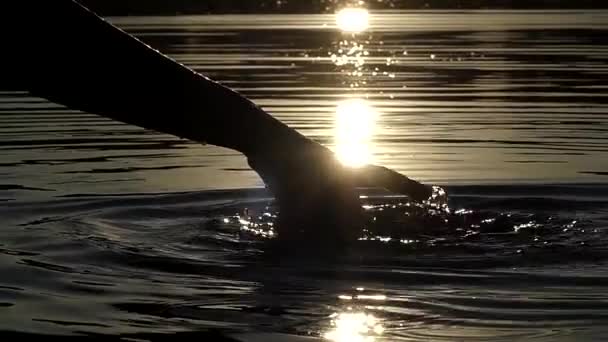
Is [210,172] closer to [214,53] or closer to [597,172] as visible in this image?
[597,172]

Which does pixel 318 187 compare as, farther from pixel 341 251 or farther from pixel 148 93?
pixel 148 93

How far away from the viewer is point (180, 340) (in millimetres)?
6246

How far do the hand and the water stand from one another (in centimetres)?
21

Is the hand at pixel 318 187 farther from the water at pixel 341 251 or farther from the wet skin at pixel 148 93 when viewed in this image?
the water at pixel 341 251

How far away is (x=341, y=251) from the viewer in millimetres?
8492

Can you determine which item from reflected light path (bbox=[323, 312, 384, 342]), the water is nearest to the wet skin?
the water

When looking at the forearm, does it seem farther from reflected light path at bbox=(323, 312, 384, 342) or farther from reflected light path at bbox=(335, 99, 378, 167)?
reflected light path at bbox=(335, 99, 378, 167)

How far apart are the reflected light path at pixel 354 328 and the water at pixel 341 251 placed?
0.07ft

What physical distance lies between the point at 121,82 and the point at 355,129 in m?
9.24

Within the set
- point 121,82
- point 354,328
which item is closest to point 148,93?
point 121,82

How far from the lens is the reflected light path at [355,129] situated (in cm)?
1452

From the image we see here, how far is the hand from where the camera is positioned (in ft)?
26.3

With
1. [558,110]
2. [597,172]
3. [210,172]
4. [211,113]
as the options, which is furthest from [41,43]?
[558,110]

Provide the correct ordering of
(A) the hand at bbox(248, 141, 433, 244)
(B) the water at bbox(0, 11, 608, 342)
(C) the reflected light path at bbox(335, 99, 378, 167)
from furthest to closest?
(C) the reflected light path at bbox(335, 99, 378, 167) < (A) the hand at bbox(248, 141, 433, 244) < (B) the water at bbox(0, 11, 608, 342)
